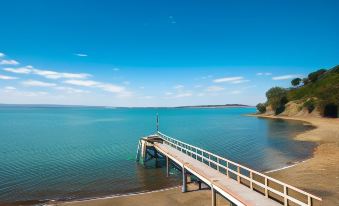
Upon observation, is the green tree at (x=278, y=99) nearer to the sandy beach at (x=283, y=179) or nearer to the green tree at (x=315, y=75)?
the green tree at (x=315, y=75)

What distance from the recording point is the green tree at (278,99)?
11606 centimetres

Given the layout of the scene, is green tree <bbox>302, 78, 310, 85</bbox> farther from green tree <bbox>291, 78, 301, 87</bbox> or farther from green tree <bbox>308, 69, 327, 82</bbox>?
green tree <bbox>291, 78, 301, 87</bbox>

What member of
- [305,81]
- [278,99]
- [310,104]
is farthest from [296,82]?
[310,104]

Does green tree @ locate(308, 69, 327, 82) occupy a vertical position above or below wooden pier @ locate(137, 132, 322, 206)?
above

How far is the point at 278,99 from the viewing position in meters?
116

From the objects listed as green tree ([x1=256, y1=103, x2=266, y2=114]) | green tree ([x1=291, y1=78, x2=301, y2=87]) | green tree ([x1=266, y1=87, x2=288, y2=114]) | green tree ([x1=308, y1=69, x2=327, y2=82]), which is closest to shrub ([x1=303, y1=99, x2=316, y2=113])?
green tree ([x1=266, y1=87, x2=288, y2=114])

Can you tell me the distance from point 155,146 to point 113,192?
955 cm

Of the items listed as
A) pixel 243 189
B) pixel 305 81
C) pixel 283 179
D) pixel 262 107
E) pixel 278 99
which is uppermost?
pixel 305 81

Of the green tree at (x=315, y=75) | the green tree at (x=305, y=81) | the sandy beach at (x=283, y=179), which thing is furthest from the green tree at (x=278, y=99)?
the sandy beach at (x=283, y=179)

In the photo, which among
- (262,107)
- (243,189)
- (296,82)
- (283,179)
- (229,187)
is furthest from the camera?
(296,82)

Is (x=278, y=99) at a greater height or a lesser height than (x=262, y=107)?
greater

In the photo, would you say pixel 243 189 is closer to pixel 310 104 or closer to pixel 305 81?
pixel 310 104

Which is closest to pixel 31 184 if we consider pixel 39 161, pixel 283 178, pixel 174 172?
pixel 39 161

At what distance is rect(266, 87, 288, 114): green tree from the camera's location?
381 feet
